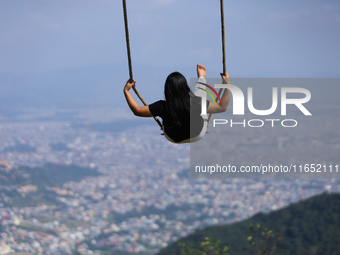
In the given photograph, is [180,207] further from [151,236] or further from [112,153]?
[112,153]

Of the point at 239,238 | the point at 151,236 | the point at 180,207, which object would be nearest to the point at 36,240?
the point at 151,236

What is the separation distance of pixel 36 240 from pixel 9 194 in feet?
87.3

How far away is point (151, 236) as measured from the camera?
5600 centimetres

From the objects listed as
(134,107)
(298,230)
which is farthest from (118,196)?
(134,107)

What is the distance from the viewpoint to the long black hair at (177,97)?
3.13m

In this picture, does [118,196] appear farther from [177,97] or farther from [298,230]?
[177,97]

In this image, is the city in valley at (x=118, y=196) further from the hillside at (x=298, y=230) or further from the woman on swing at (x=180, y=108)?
the woman on swing at (x=180, y=108)

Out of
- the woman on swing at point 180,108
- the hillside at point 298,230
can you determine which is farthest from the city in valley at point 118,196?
the woman on swing at point 180,108

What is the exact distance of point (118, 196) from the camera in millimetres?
74812

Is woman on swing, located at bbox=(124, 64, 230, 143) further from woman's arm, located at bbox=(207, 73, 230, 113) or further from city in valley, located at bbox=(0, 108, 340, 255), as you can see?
city in valley, located at bbox=(0, 108, 340, 255)

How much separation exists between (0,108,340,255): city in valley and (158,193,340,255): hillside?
7627mm

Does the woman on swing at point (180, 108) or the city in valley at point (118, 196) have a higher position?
the woman on swing at point (180, 108)

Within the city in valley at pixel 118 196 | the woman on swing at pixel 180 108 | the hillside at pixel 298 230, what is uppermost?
the woman on swing at pixel 180 108

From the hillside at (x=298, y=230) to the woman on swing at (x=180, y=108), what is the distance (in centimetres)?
2382
